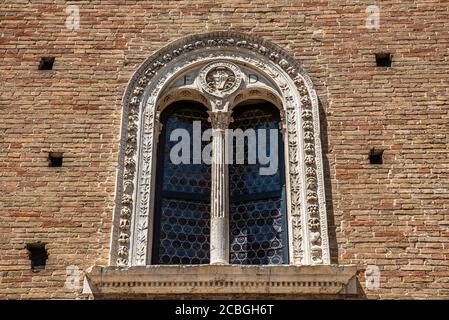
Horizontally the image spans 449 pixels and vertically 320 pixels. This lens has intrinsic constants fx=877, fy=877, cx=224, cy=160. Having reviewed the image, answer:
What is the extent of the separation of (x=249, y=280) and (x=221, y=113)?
2.48 m

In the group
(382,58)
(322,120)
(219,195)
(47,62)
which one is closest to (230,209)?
(219,195)

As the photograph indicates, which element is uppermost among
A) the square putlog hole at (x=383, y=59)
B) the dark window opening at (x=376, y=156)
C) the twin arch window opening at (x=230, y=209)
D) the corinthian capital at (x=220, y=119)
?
the square putlog hole at (x=383, y=59)

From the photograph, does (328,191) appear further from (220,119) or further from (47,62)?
(47,62)

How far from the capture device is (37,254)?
10328 millimetres

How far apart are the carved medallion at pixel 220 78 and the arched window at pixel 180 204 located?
48 centimetres

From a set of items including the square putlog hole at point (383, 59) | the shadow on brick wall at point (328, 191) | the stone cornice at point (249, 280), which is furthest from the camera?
the square putlog hole at point (383, 59)

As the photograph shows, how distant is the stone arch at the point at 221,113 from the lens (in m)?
10.3

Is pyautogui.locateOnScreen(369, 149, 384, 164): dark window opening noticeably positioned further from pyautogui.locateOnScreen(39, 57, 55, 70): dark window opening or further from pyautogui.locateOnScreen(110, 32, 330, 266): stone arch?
pyautogui.locateOnScreen(39, 57, 55, 70): dark window opening

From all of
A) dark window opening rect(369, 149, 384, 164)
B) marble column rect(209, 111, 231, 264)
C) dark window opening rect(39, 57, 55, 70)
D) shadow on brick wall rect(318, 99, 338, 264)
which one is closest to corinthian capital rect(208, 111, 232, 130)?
marble column rect(209, 111, 231, 264)

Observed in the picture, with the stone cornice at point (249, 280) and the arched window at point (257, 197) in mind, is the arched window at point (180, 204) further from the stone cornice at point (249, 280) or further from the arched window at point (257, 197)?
the stone cornice at point (249, 280)

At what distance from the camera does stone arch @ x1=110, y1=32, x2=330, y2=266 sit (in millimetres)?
10336

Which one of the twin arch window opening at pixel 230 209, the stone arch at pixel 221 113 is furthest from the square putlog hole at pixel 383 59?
the twin arch window opening at pixel 230 209

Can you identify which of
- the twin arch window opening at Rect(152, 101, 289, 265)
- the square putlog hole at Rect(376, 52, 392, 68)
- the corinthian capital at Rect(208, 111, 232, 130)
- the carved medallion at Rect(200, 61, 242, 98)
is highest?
the square putlog hole at Rect(376, 52, 392, 68)

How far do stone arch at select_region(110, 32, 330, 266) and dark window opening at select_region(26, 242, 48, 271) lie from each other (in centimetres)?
82
